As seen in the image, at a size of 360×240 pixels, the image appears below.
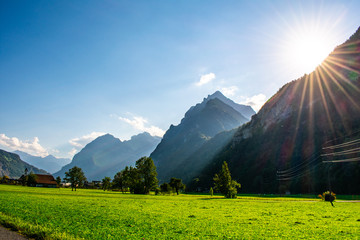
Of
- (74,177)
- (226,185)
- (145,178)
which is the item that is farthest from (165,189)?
(74,177)

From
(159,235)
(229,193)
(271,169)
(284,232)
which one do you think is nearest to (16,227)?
(159,235)

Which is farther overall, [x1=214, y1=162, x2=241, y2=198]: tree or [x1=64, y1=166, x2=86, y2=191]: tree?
[x1=64, y1=166, x2=86, y2=191]: tree

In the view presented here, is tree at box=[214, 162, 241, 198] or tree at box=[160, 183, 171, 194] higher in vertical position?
tree at box=[214, 162, 241, 198]

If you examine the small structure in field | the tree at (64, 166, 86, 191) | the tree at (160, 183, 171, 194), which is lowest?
the small structure in field

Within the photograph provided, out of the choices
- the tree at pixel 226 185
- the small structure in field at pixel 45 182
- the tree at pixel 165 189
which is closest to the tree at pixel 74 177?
the tree at pixel 165 189

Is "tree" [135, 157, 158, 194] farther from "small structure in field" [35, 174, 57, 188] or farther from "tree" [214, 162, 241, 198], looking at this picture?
"small structure in field" [35, 174, 57, 188]

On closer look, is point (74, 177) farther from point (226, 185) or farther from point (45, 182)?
point (226, 185)

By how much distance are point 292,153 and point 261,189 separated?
43905mm

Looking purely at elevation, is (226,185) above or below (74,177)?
above

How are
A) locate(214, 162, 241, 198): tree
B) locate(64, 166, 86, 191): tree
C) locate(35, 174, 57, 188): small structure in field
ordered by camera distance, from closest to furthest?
locate(214, 162, 241, 198): tree → locate(64, 166, 86, 191): tree → locate(35, 174, 57, 188): small structure in field

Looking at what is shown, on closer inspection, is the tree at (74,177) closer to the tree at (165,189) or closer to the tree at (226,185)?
the tree at (165,189)

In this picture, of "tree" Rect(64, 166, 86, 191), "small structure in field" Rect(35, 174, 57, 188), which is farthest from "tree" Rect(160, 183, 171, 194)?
"small structure in field" Rect(35, 174, 57, 188)

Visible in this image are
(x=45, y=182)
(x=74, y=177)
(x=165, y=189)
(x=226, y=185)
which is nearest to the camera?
(x=226, y=185)

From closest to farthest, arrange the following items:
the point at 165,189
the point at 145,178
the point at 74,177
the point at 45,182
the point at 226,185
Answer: the point at 226,185 < the point at 145,178 < the point at 165,189 < the point at 74,177 < the point at 45,182
